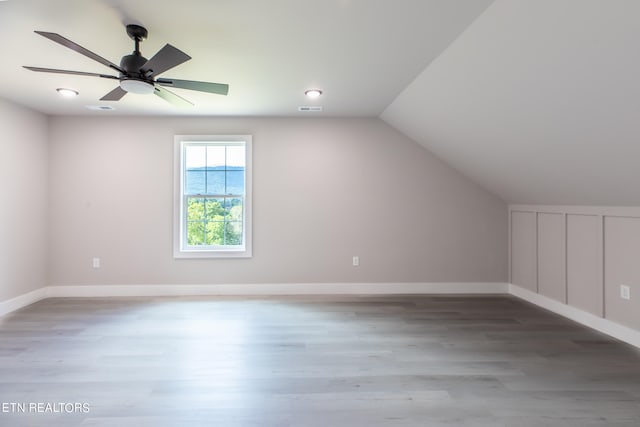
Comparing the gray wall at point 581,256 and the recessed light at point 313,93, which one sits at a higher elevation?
the recessed light at point 313,93

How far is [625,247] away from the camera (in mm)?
2859

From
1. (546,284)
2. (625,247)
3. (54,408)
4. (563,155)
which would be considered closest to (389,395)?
(54,408)

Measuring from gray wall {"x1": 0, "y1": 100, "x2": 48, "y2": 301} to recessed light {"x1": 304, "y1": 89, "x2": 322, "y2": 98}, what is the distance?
3.37 m

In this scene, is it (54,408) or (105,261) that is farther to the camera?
(105,261)

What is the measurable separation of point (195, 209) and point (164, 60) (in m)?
2.69

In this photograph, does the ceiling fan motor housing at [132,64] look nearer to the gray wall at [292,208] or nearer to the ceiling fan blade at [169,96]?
the ceiling fan blade at [169,96]

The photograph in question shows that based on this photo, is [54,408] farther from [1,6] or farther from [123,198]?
[123,198]

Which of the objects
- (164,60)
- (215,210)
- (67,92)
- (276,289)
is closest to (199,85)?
(164,60)

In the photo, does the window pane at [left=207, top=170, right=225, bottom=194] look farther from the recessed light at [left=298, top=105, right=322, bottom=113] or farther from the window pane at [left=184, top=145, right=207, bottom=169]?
the recessed light at [left=298, top=105, right=322, bottom=113]

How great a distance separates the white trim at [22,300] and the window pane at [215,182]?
2448 mm

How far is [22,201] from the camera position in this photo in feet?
12.6

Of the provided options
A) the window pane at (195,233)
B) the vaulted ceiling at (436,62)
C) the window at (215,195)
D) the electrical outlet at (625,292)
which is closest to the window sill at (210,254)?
the window at (215,195)

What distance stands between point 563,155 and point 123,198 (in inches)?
194

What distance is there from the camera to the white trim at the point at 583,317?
2.82m
